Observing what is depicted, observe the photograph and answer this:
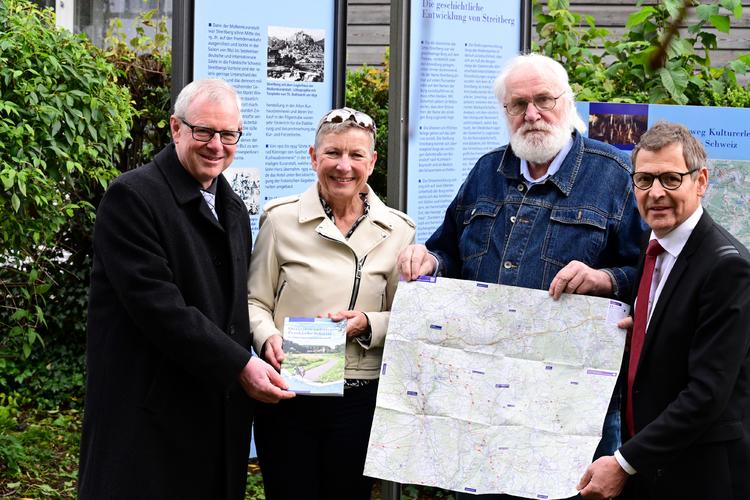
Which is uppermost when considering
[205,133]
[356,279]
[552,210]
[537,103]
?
[537,103]

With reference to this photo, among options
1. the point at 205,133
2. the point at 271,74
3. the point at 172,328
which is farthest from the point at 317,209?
the point at 271,74

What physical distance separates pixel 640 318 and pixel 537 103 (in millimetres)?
833

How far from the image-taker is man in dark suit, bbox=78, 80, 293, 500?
10.7ft

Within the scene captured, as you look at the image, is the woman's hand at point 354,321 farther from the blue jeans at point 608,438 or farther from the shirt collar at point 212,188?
the blue jeans at point 608,438

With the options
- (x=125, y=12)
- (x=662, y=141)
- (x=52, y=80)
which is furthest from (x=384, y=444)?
Result: (x=125, y=12)

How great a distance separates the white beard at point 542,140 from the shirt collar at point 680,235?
1.92 ft

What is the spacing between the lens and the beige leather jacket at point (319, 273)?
11.8ft

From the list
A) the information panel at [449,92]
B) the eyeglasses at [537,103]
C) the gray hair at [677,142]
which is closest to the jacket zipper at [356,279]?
the eyeglasses at [537,103]

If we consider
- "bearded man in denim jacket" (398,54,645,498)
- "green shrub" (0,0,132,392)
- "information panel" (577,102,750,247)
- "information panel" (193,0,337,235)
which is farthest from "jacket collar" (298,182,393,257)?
"green shrub" (0,0,132,392)

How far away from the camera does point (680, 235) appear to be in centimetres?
300

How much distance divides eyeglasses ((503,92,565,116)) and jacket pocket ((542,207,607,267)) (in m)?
0.35

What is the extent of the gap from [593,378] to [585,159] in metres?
0.74

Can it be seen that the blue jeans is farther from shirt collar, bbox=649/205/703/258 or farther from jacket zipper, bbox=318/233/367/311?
jacket zipper, bbox=318/233/367/311

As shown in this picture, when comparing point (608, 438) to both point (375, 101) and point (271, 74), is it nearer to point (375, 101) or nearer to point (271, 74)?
point (271, 74)
